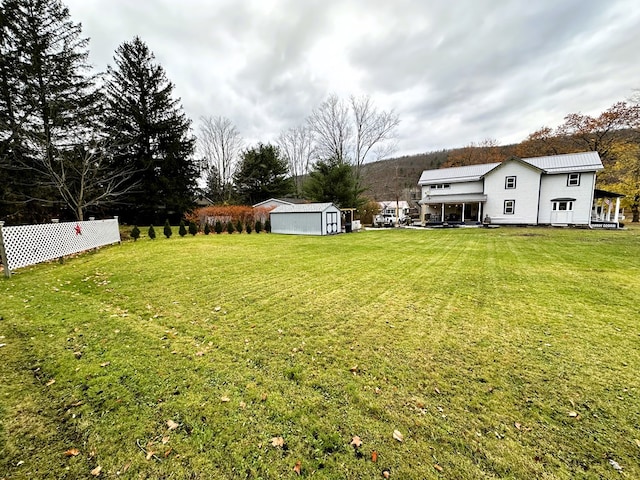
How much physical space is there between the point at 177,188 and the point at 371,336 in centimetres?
2548

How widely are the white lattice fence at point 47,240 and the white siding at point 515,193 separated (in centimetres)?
2650

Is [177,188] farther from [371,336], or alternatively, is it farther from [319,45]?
[371,336]

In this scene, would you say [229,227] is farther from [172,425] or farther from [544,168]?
[544,168]

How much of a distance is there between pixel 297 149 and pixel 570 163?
28429 mm

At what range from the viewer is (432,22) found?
10555 millimetres

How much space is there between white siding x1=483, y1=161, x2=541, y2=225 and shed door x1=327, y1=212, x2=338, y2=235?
13.5m

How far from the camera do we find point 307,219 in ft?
60.3

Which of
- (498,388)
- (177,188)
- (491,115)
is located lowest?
(498,388)

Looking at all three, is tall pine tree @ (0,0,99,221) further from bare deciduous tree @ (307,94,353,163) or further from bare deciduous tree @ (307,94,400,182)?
bare deciduous tree @ (307,94,400,182)

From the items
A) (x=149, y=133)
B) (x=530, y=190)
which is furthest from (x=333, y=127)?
(x=530, y=190)

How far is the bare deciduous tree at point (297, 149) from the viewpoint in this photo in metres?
35.4

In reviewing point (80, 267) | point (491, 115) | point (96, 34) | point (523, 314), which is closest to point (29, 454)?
point (523, 314)

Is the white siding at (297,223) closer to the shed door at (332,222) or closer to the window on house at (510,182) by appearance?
the shed door at (332,222)

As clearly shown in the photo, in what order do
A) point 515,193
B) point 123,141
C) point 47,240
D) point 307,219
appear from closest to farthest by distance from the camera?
point 47,240, point 307,219, point 515,193, point 123,141
